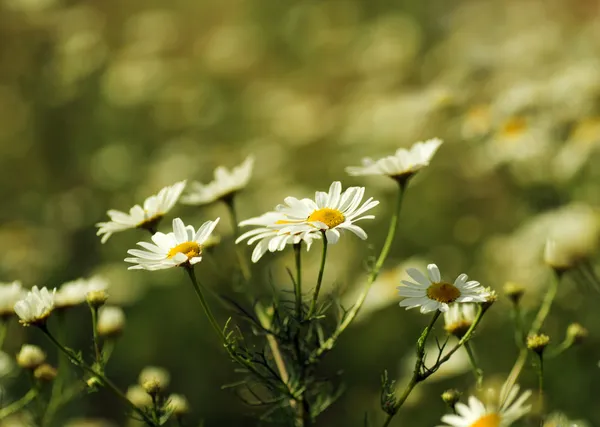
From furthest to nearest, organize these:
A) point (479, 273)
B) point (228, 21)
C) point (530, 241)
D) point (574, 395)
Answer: point (228, 21), point (479, 273), point (530, 241), point (574, 395)

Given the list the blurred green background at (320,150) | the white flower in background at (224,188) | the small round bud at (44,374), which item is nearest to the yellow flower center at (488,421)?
the white flower in background at (224,188)

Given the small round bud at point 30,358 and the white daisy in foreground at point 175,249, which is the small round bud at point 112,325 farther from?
the white daisy in foreground at point 175,249

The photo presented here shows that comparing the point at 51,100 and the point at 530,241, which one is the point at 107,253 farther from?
the point at 530,241

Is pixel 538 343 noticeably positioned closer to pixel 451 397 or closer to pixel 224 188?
pixel 451 397

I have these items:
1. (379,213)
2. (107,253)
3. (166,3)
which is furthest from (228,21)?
(379,213)

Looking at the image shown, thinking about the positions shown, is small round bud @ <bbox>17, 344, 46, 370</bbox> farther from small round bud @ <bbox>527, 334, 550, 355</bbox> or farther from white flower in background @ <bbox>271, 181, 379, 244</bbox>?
small round bud @ <bbox>527, 334, 550, 355</bbox>

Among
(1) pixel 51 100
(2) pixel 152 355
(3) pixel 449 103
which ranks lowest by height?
(2) pixel 152 355
